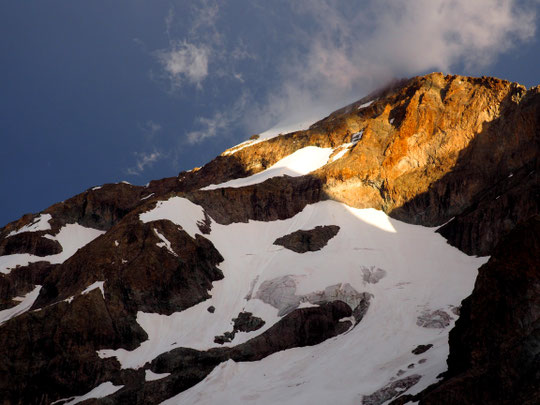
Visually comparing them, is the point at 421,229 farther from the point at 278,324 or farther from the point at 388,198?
the point at 278,324

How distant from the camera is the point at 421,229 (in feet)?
219

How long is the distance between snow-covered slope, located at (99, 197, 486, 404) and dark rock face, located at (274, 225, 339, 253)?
1.04 metres

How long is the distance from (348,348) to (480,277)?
21585 millimetres

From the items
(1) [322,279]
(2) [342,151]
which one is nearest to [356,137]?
(2) [342,151]

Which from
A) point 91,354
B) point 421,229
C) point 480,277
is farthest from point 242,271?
point 480,277

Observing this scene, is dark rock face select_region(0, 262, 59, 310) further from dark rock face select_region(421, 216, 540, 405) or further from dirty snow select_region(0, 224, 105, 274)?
dark rock face select_region(421, 216, 540, 405)

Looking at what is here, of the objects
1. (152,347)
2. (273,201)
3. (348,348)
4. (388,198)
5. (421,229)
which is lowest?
(348,348)

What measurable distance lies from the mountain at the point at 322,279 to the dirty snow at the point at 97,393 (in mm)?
167

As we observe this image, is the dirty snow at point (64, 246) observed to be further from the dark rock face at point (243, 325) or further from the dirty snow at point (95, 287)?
the dark rock face at point (243, 325)

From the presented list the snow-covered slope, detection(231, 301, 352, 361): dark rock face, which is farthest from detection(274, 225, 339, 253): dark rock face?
detection(231, 301, 352, 361): dark rock face

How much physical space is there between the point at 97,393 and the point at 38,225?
179ft

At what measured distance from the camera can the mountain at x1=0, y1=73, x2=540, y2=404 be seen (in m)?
23.2

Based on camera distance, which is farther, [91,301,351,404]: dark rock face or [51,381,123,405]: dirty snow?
[51,381,123,405]: dirty snow

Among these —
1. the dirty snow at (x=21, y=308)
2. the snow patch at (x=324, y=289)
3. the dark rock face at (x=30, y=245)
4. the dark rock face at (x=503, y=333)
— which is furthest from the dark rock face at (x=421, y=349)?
the dark rock face at (x=30, y=245)
